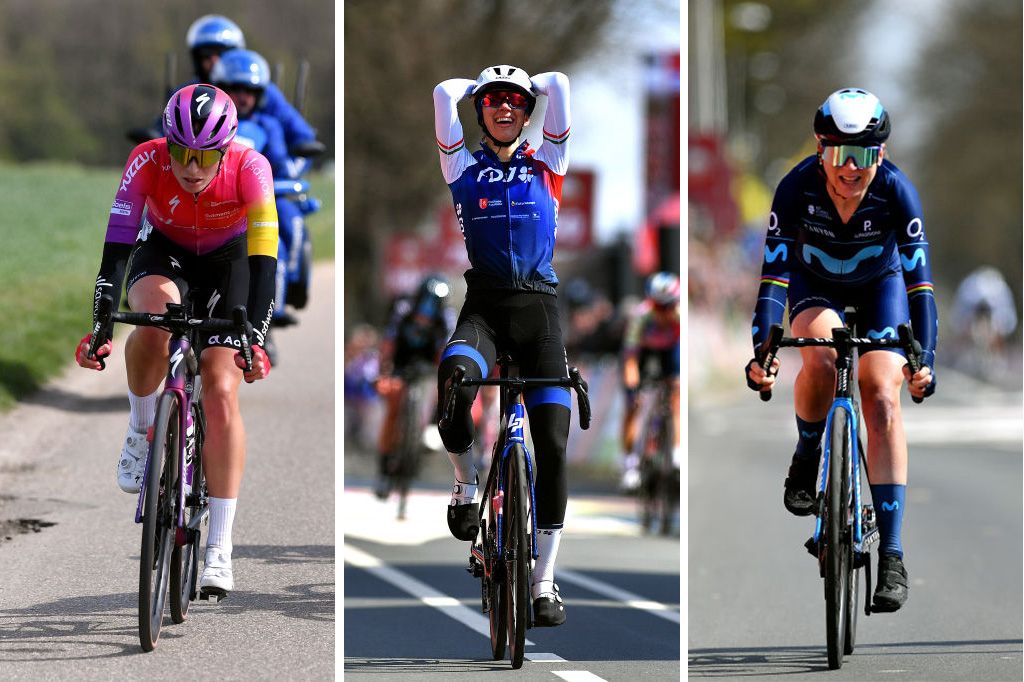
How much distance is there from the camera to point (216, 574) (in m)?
8.15

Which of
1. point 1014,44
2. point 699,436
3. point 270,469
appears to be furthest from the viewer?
point 1014,44

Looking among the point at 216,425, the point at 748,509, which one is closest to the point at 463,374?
the point at 216,425

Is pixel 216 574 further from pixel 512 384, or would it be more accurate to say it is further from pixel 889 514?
pixel 889 514

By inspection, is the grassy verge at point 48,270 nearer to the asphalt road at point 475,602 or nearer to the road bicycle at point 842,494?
the asphalt road at point 475,602

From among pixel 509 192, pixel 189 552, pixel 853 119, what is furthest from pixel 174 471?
pixel 853 119

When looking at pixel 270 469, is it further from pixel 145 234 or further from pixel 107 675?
pixel 107 675

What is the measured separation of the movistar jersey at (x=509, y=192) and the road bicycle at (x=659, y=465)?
7.58m

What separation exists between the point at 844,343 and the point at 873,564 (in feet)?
21.3

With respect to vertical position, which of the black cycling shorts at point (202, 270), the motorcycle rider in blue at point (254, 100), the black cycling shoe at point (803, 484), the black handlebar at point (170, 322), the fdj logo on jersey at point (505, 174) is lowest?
the black cycling shoe at point (803, 484)

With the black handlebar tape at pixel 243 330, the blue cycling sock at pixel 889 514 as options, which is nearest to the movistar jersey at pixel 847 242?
the blue cycling sock at pixel 889 514

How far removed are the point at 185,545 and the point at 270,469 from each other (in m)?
4.41

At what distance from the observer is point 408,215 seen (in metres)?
34.2

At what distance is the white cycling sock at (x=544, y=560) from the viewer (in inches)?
316

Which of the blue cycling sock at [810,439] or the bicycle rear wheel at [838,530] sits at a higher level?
the blue cycling sock at [810,439]
